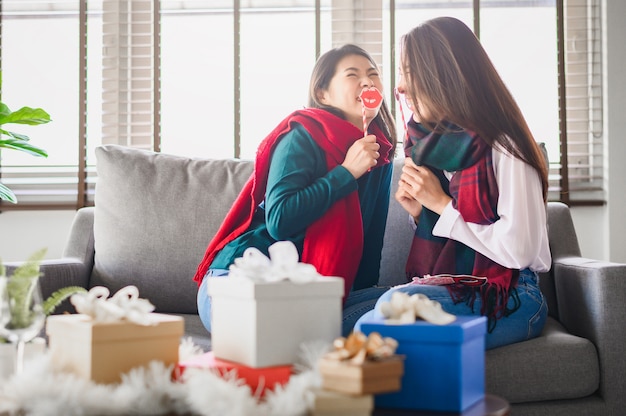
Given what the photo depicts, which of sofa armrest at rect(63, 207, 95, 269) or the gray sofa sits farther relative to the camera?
sofa armrest at rect(63, 207, 95, 269)

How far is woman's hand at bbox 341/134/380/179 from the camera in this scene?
1.81 metres

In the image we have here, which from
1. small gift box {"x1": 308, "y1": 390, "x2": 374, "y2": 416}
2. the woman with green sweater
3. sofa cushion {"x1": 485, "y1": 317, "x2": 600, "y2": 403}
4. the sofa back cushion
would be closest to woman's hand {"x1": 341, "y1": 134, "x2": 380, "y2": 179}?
the woman with green sweater

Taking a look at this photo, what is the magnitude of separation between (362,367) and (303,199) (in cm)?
85

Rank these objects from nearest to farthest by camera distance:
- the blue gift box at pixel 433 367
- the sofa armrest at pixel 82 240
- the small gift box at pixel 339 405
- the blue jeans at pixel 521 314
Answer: the small gift box at pixel 339 405, the blue gift box at pixel 433 367, the blue jeans at pixel 521 314, the sofa armrest at pixel 82 240

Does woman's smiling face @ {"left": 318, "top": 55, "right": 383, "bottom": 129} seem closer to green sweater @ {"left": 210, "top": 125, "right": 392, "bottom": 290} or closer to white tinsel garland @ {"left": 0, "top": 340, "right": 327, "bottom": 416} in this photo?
green sweater @ {"left": 210, "top": 125, "right": 392, "bottom": 290}

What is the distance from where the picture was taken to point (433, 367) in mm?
1028

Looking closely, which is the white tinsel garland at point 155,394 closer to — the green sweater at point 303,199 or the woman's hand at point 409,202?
the green sweater at point 303,199

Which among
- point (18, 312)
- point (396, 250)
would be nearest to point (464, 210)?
point (396, 250)

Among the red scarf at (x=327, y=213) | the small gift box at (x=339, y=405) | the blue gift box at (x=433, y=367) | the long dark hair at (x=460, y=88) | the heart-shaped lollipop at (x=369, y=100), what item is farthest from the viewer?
the heart-shaped lollipop at (x=369, y=100)

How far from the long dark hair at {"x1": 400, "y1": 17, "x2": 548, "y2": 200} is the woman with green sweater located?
0.57 ft

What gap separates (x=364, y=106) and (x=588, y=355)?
865 millimetres

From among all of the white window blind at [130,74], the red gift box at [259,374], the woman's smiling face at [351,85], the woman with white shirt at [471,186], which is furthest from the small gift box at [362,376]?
the white window blind at [130,74]

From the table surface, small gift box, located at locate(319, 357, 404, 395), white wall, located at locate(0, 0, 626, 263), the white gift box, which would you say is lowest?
the table surface

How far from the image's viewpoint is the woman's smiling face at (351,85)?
1938mm
